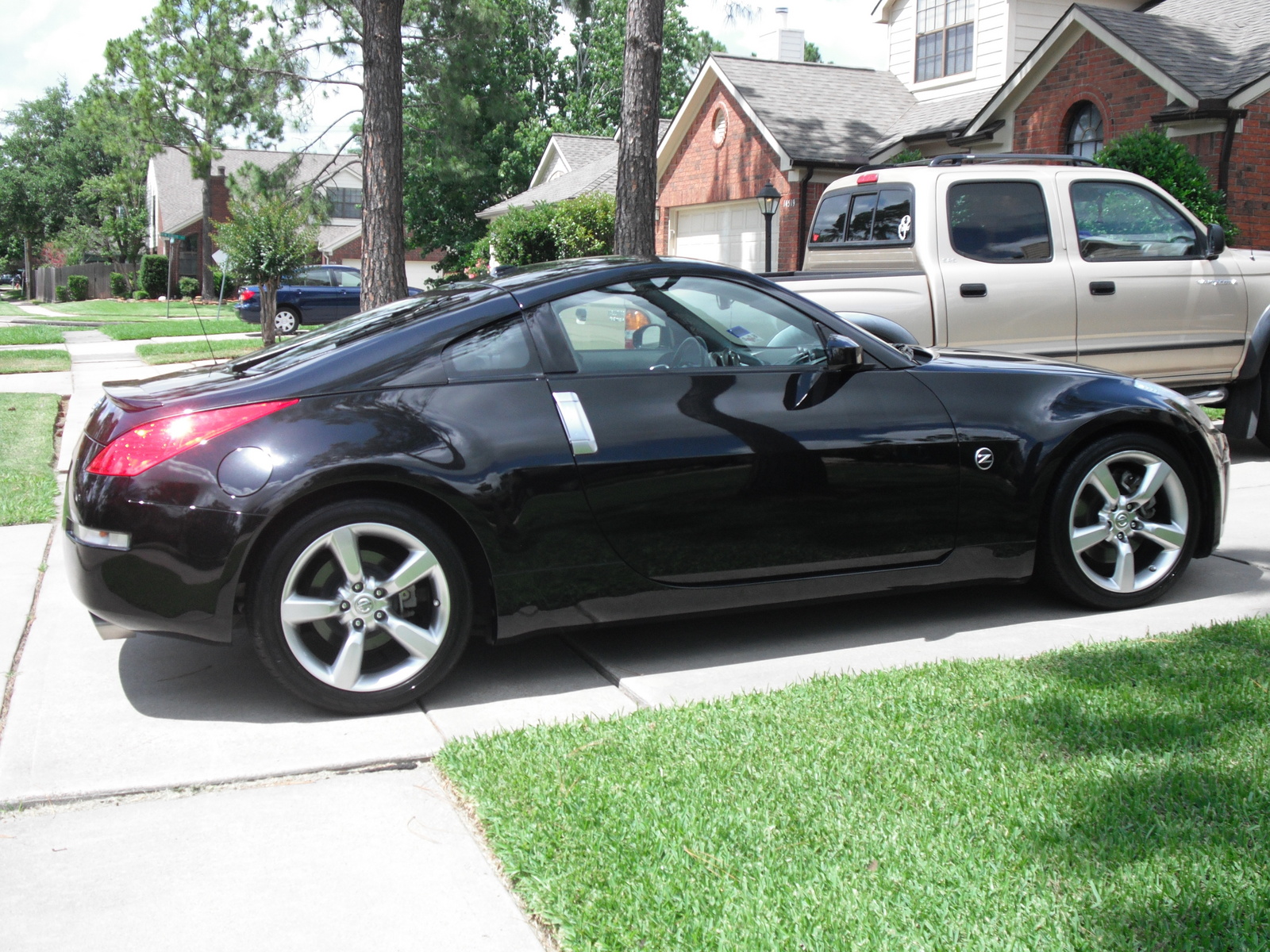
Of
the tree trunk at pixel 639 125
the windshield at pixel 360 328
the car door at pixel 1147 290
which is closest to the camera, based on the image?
the windshield at pixel 360 328

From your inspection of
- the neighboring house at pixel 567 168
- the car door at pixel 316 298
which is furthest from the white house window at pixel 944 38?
the car door at pixel 316 298

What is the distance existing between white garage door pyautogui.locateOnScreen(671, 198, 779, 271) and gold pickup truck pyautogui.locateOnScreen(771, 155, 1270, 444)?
13032 mm

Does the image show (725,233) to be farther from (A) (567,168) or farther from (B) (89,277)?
(B) (89,277)

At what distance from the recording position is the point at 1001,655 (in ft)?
14.2

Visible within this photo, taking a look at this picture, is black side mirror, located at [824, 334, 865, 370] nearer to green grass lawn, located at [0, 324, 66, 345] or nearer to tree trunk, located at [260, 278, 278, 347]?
tree trunk, located at [260, 278, 278, 347]

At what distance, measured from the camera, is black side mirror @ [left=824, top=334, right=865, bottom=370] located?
4340 mm

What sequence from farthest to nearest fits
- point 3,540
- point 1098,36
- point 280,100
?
point 280,100 → point 1098,36 → point 3,540

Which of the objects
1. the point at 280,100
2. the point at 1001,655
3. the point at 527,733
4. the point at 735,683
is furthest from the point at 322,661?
the point at 280,100

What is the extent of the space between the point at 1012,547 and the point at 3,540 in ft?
17.2

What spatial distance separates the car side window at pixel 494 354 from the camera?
13.3ft

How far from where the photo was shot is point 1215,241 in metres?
7.81

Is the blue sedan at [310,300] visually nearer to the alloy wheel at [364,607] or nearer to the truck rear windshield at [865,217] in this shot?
the truck rear windshield at [865,217]

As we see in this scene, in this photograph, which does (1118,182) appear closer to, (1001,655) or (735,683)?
(1001,655)

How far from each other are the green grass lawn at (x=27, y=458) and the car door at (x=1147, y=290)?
6.73m
